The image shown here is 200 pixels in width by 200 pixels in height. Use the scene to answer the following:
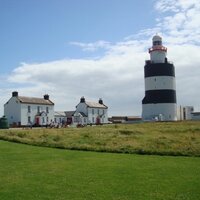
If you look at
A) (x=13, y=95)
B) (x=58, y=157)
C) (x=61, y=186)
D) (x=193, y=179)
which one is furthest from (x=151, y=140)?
(x=13, y=95)

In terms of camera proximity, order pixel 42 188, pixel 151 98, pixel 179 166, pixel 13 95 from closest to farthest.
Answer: pixel 42 188 < pixel 179 166 < pixel 151 98 < pixel 13 95

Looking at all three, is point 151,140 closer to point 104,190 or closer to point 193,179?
point 193,179

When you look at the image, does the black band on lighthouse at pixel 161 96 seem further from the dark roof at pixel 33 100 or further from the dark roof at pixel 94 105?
the dark roof at pixel 94 105

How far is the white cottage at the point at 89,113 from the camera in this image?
8538 centimetres

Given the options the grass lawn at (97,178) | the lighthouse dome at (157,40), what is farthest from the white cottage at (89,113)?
the grass lawn at (97,178)

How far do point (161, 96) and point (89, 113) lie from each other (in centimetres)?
2901

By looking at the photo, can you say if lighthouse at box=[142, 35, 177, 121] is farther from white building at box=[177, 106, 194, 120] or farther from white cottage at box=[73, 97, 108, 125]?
white cottage at box=[73, 97, 108, 125]

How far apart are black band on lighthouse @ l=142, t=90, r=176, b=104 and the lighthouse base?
651 millimetres

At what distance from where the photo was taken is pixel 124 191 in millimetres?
11961

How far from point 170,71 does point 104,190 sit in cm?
5308

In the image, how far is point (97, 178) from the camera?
46.0 feet

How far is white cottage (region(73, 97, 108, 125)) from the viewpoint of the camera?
280 ft

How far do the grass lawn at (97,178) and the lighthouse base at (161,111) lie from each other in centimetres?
4264

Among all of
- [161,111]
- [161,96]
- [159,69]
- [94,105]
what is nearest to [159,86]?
[161,96]
